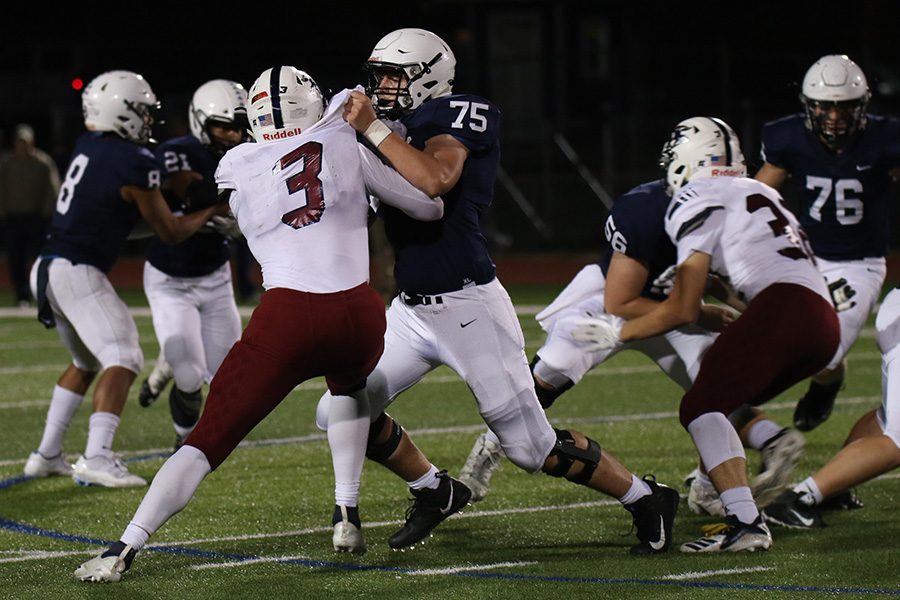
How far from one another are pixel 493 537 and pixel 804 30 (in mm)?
24409

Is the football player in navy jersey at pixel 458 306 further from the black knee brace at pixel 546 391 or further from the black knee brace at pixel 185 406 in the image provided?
the black knee brace at pixel 185 406

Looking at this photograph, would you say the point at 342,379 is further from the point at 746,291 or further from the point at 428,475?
the point at 746,291

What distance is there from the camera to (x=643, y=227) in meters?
5.29

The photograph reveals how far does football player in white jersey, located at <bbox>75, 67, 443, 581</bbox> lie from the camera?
14.9 ft

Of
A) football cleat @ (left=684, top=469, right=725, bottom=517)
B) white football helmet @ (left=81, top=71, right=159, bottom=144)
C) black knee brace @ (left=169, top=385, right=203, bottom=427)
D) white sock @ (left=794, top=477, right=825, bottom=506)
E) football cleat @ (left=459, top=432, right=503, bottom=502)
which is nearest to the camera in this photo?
white sock @ (left=794, top=477, right=825, bottom=506)

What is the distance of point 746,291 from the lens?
5.16 meters

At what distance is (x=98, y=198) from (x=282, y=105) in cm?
204

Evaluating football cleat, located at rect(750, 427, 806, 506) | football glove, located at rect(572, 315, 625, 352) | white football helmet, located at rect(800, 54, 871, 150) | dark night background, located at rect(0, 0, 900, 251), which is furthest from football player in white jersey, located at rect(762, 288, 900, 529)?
dark night background, located at rect(0, 0, 900, 251)

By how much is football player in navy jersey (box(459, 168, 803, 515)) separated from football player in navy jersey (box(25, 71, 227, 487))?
1.63 meters

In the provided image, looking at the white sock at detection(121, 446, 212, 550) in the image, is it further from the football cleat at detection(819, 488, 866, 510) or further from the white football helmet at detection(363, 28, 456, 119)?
the football cleat at detection(819, 488, 866, 510)

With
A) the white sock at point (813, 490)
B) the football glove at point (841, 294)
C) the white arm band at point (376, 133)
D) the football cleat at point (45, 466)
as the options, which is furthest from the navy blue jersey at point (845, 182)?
the football cleat at point (45, 466)

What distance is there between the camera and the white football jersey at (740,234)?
16.5ft

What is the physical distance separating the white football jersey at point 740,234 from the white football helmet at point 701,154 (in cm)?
7

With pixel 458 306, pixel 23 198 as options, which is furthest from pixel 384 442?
pixel 23 198
